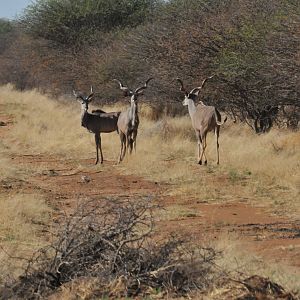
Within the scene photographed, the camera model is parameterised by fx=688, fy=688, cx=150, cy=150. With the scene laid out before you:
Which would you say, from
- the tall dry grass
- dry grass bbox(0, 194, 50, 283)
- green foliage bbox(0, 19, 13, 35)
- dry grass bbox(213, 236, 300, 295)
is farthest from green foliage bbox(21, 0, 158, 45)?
green foliage bbox(0, 19, 13, 35)

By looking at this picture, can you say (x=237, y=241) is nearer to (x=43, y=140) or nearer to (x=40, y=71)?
(x=43, y=140)

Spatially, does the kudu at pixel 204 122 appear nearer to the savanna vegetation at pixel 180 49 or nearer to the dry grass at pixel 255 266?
the savanna vegetation at pixel 180 49

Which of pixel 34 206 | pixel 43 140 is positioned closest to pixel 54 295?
pixel 34 206

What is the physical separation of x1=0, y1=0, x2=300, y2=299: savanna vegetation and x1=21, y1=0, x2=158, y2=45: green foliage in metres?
0.06

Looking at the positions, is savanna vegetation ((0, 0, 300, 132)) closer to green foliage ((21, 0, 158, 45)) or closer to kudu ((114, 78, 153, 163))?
green foliage ((21, 0, 158, 45))

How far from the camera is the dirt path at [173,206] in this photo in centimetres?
873

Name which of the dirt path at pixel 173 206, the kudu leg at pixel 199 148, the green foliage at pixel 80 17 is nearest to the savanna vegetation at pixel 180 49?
the green foliage at pixel 80 17

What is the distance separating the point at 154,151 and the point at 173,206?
21.5ft

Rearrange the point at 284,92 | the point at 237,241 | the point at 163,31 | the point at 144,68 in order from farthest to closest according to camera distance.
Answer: the point at 144,68
the point at 163,31
the point at 284,92
the point at 237,241

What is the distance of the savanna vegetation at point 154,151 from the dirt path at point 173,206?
0.33 feet

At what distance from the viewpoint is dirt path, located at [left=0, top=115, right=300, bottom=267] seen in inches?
344

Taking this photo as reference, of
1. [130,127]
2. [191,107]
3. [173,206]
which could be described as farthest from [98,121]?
[173,206]

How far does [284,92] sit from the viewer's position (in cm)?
1495

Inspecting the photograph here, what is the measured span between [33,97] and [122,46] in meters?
16.0
